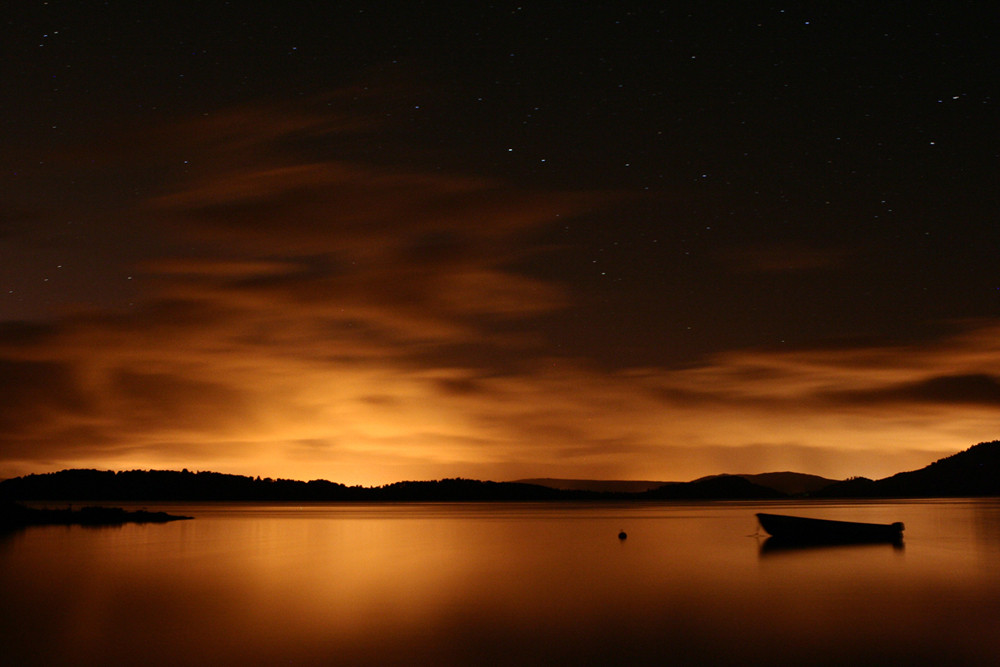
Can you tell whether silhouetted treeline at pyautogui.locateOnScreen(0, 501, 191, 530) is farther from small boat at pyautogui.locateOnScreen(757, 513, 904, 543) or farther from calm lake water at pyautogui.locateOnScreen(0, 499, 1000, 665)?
small boat at pyautogui.locateOnScreen(757, 513, 904, 543)

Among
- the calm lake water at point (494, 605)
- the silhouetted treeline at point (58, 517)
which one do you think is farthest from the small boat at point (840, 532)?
the silhouetted treeline at point (58, 517)

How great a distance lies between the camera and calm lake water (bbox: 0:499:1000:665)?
1547 centimetres

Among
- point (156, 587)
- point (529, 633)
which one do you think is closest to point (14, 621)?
point (156, 587)

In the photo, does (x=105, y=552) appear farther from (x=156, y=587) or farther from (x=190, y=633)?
(x=190, y=633)

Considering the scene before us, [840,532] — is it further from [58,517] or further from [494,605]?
Result: [58,517]

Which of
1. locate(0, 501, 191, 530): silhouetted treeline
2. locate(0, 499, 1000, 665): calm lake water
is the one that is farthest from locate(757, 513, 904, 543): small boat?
locate(0, 501, 191, 530): silhouetted treeline

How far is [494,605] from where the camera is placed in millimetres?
21422

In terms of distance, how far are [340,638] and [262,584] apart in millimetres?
10334

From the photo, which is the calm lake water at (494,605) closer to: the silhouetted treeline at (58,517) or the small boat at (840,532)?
the small boat at (840,532)

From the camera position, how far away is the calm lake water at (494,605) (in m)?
15.5

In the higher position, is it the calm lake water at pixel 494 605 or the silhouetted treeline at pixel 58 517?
the silhouetted treeline at pixel 58 517

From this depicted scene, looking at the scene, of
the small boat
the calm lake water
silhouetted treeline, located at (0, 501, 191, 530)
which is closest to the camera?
the calm lake water

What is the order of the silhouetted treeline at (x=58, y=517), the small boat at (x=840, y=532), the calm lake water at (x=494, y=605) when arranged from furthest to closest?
the silhouetted treeline at (x=58, y=517) < the small boat at (x=840, y=532) < the calm lake water at (x=494, y=605)

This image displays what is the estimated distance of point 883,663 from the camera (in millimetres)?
14609
